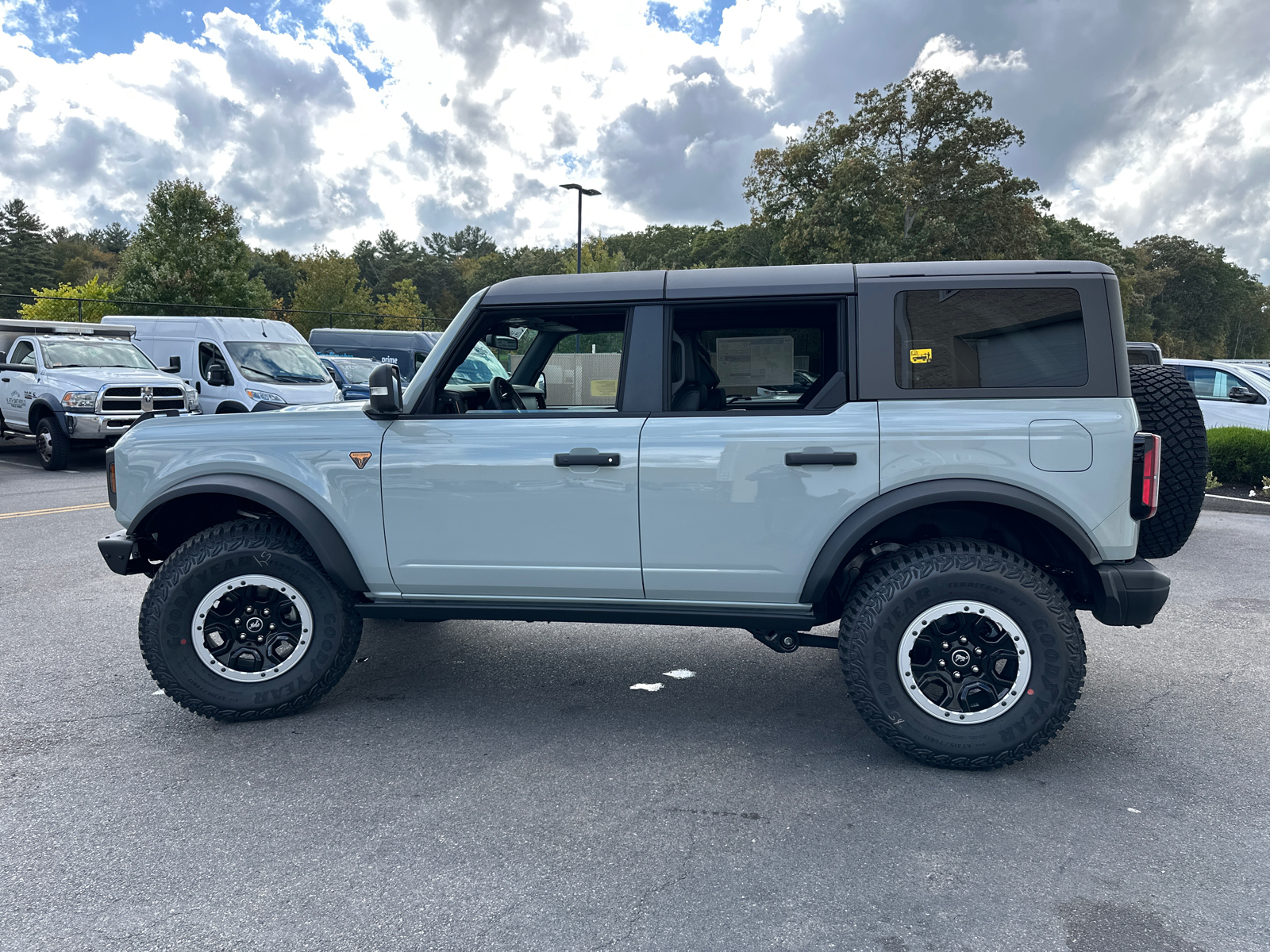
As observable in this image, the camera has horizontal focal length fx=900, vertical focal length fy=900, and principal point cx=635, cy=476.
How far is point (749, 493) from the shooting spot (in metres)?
3.56

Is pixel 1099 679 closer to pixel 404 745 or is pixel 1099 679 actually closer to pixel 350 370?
pixel 404 745

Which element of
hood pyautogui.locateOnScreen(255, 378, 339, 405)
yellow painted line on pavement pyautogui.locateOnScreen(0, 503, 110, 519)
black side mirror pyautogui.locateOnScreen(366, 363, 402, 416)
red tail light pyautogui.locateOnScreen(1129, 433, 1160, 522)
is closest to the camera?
red tail light pyautogui.locateOnScreen(1129, 433, 1160, 522)

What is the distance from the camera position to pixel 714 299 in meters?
3.72

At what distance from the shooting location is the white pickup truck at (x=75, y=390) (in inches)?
539

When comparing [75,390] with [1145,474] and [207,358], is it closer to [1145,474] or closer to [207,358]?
[207,358]

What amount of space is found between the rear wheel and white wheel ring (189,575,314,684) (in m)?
11.9

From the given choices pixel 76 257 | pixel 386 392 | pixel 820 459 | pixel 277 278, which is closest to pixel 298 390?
pixel 386 392

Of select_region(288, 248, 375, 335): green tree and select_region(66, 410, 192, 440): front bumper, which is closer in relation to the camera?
select_region(66, 410, 192, 440): front bumper

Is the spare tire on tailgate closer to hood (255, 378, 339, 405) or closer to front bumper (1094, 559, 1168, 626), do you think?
front bumper (1094, 559, 1168, 626)

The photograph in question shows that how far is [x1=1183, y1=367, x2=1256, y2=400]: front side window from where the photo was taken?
1467 cm

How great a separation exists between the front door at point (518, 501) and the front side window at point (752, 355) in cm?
28

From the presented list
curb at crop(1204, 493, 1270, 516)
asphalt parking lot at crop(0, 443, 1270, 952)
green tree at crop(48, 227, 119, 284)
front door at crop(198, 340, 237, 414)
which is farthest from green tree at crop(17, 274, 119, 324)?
→ green tree at crop(48, 227, 119, 284)

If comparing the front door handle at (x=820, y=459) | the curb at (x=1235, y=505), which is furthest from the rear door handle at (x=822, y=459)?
the curb at (x=1235, y=505)

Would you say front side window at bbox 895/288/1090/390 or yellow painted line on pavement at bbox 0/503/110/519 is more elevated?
front side window at bbox 895/288/1090/390
